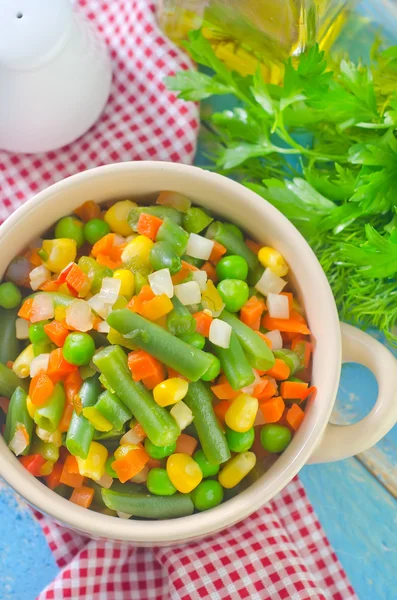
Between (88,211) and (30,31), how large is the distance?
430 millimetres

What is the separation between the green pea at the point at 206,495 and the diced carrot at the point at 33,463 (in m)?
0.34

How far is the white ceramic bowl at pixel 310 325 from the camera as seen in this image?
147 centimetres

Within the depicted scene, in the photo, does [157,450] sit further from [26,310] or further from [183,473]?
[26,310]

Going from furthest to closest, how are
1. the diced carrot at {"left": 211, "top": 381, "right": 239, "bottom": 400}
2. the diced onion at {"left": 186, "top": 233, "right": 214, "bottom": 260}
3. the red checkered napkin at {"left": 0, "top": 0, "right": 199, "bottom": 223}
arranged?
1. the red checkered napkin at {"left": 0, "top": 0, "right": 199, "bottom": 223}
2. the diced onion at {"left": 186, "top": 233, "right": 214, "bottom": 260}
3. the diced carrot at {"left": 211, "top": 381, "right": 239, "bottom": 400}

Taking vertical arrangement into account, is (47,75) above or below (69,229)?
above

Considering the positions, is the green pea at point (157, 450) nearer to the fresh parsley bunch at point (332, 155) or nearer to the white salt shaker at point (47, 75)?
the fresh parsley bunch at point (332, 155)

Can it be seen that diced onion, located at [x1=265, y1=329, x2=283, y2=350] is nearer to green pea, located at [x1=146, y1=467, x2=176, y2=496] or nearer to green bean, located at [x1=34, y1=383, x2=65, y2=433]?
green pea, located at [x1=146, y1=467, x2=176, y2=496]

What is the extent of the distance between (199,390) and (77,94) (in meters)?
0.83

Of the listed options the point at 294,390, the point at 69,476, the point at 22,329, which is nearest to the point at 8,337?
the point at 22,329

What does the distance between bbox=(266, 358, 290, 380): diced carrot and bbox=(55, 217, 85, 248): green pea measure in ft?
1.79

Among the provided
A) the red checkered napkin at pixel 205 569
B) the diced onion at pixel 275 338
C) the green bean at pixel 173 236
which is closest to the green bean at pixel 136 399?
the green bean at pixel 173 236

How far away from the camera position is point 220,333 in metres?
1.52

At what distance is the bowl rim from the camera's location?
1.46 metres

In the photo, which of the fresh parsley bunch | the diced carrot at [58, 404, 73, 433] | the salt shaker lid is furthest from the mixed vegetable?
the salt shaker lid
